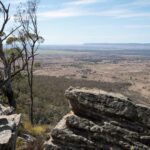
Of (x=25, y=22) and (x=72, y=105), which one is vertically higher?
(x=25, y=22)

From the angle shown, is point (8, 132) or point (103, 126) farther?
point (103, 126)

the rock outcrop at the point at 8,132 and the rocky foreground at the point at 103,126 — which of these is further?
the rocky foreground at the point at 103,126

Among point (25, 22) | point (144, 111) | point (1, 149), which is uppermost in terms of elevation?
point (25, 22)

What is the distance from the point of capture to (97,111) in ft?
47.1

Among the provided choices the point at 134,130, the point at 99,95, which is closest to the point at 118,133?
the point at 134,130

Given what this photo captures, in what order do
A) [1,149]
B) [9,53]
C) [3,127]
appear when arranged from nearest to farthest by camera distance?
[1,149]
[3,127]
[9,53]

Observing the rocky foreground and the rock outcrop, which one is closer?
the rock outcrop

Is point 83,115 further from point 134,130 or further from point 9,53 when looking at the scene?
point 9,53

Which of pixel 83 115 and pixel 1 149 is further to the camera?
pixel 83 115

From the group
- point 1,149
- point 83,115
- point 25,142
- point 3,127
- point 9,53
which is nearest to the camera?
point 1,149

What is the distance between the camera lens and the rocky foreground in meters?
13.8

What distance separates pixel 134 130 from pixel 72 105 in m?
2.69

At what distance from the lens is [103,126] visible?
1404cm

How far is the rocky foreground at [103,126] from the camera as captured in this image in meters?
13.8
